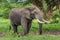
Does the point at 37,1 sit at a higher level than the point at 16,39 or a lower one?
higher

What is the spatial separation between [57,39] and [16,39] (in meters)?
1.32

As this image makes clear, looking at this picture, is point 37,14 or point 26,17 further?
point 26,17

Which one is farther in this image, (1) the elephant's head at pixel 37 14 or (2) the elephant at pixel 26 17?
(2) the elephant at pixel 26 17

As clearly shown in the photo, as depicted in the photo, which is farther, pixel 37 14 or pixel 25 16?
pixel 25 16

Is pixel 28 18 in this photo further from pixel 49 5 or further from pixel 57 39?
pixel 49 5

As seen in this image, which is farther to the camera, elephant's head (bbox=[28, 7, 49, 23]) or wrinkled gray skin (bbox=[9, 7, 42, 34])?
wrinkled gray skin (bbox=[9, 7, 42, 34])

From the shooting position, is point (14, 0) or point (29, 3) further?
point (29, 3)

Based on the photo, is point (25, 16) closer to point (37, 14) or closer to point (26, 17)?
point (26, 17)

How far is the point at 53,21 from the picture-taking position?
14.9m

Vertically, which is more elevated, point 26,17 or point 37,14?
point 37,14

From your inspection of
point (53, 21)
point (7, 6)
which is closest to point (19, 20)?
point (7, 6)

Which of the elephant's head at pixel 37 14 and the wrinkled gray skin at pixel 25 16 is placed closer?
the elephant's head at pixel 37 14

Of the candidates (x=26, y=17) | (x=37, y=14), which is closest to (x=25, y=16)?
(x=26, y=17)

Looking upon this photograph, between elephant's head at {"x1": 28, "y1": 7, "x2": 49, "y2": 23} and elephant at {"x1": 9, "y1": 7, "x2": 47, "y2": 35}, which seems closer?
elephant's head at {"x1": 28, "y1": 7, "x2": 49, "y2": 23}
